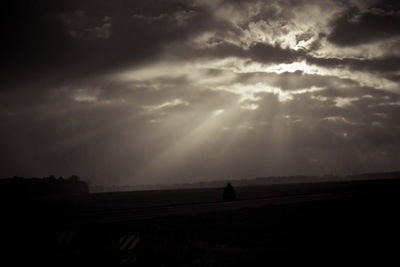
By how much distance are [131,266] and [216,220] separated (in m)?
16.9

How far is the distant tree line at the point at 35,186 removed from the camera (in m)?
148

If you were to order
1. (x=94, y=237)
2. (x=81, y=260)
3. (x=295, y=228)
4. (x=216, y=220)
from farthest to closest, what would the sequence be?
1. (x=216, y=220)
2. (x=295, y=228)
3. (x=94, y=237)
4. (x=81, y=260)

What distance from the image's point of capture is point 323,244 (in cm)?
1770

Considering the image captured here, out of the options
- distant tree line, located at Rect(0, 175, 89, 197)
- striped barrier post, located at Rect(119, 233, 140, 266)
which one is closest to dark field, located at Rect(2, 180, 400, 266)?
striped barrier post, located at Rect(119, 233, 140, 266)

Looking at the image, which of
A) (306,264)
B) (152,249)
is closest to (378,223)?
(306,264)

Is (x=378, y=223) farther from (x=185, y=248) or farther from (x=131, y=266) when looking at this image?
(x=131, y=266)

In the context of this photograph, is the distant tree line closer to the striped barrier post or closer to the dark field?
the dark field

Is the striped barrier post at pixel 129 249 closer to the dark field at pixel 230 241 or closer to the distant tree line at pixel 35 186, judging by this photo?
the dark field at pixel 230 241

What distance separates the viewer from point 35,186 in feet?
547

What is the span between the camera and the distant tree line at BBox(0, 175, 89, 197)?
148 metres

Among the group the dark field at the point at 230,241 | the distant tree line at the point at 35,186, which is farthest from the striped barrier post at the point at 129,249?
the distant tree line at the point at 35,186

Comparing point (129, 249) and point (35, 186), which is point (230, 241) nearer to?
point (129, 249)

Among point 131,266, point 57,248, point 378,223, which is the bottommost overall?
point 378,223

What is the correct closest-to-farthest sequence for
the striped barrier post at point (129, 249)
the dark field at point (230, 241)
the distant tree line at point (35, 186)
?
the striped barrier post at point (129, 249)
the dark field at point (230, 241)
the distant tree line at point (35, 186)
